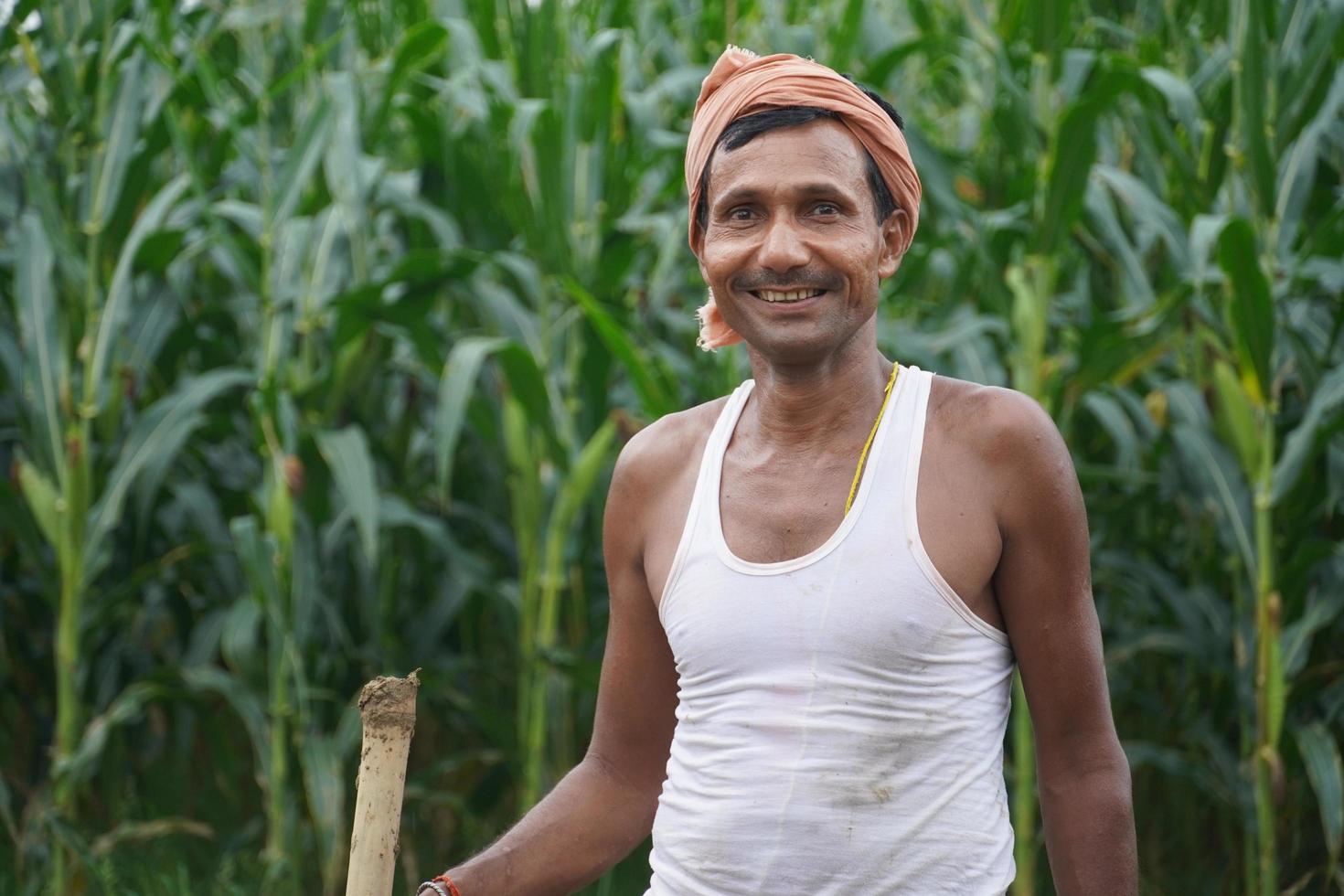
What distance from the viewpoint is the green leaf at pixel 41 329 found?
363 cm

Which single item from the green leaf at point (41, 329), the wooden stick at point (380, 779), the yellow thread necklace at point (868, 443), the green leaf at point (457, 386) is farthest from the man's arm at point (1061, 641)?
the green leaf at point (41, 329)

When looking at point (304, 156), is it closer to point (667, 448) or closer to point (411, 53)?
point (411, 53)

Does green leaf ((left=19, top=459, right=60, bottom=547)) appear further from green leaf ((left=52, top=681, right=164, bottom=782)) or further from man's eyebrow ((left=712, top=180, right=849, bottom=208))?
man's eyebrow ((left=712, top=180, right=849, bottom=208))

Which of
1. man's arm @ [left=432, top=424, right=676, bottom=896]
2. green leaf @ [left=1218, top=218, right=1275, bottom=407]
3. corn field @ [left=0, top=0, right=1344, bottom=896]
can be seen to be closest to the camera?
man's arm @ [left=432, top=424, right=676, bottom=896]

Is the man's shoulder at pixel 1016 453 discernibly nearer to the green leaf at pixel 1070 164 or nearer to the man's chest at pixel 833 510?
the man's chest at pixel 833 510

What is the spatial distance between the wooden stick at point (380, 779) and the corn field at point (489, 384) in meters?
1.69

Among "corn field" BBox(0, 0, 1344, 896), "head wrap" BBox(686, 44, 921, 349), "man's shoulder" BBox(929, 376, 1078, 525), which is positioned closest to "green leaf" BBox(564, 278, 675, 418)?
"corn field" BBox(0, 0, 1344, 896)

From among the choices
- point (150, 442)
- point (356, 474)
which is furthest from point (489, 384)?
point (150, 442)

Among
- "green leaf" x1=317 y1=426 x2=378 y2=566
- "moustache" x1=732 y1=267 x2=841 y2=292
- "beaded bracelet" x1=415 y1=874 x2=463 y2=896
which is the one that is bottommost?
"beaded bracelet" x1=415 y1=874 x2=463 y2=896

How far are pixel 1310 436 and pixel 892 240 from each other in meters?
2.01

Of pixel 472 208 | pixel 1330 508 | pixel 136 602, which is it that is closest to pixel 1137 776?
pixel 1330 508

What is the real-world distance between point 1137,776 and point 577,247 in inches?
85.4

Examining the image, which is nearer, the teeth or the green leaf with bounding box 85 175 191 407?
the teeth

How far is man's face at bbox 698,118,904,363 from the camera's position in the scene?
1.48 m
